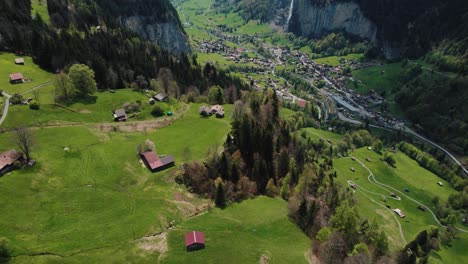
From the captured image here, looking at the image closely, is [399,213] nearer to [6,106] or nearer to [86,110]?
[86,110]

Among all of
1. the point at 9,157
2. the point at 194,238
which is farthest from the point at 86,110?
the point at 194,238

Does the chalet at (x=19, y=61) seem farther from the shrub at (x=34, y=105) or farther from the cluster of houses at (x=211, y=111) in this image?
the cluster of houses at (x=211, y=111)

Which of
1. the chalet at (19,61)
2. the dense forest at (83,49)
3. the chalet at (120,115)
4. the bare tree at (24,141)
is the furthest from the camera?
the dense forest at (83,49)

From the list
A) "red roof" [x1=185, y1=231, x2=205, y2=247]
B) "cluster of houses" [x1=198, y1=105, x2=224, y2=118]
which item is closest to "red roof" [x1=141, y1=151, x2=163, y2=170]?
"red roof" [x1=185, y1=231, x2=205, y2=247]

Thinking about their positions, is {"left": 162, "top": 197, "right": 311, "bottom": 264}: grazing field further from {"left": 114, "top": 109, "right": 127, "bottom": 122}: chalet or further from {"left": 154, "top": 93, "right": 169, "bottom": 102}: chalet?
{"left": 154, "top": 93, "right": 169, "bottom": 102}: chalet

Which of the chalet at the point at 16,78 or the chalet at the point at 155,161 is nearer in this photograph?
the chalet at the point at 155,161

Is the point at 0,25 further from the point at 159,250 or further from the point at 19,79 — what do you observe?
the point at 159,250

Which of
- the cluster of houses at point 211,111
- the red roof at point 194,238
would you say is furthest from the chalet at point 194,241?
the cluster of houses at point 211,111
